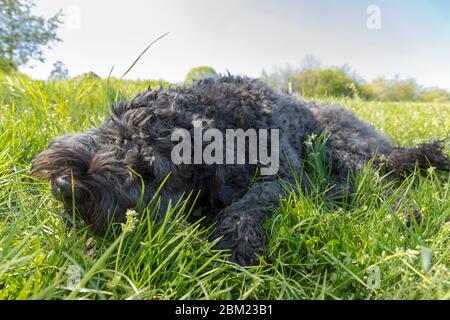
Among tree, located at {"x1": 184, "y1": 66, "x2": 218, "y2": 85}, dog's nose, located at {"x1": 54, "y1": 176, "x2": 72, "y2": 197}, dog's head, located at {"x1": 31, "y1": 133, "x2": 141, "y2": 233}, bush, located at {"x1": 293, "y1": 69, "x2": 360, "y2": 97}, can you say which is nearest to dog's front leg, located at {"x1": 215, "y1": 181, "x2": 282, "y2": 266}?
dog's head, located at {"x1": 31, "y1": 133, "x2": 141, "y2": 233}

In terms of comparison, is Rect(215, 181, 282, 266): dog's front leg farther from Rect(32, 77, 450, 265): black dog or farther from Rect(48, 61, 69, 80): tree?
Rect(48, 61, 69, 80): tree

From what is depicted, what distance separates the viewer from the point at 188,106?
318 centimetres

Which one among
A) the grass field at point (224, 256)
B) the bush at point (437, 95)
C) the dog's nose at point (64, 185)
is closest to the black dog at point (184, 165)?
the dog's nose at point (64, 185)

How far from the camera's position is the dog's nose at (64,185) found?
2289 mm

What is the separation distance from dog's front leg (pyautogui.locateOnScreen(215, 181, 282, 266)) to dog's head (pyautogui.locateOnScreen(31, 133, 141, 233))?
720 mm

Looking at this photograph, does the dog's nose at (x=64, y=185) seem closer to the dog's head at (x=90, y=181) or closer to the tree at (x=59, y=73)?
the dog's head at (x=90, y=181)

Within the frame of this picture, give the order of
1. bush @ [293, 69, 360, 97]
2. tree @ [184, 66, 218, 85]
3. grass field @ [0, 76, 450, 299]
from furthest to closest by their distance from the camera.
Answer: bush @ [293, 69, 360, 97], tree @ [184, 66, 218, 85], grass field @ [0, 76, 450, 299]

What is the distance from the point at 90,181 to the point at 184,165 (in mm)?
725

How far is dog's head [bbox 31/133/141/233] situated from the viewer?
234 centimetres

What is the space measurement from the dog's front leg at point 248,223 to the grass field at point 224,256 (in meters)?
0.10

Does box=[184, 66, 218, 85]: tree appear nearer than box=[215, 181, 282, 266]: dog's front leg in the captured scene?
No

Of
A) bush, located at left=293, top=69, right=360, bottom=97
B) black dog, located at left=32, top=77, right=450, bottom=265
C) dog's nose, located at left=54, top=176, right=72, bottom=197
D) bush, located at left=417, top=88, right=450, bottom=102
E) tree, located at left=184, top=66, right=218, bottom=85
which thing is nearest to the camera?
dog's nose, located at left=54, top=176, right=72, bottom=197
